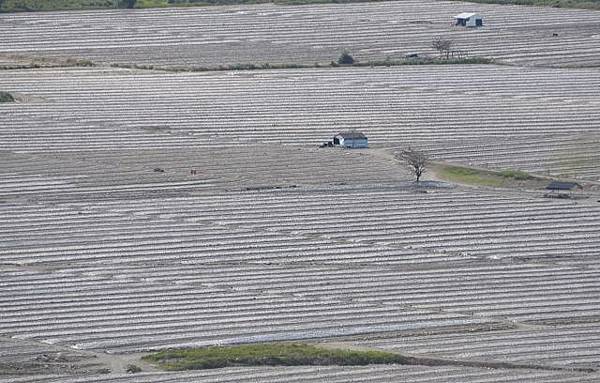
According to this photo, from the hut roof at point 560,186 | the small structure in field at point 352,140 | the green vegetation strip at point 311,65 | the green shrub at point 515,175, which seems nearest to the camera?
the hut roof at point 560,186

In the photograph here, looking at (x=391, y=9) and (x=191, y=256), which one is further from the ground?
(x=391, y=9)

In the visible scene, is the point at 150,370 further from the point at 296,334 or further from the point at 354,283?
the point at 354,283

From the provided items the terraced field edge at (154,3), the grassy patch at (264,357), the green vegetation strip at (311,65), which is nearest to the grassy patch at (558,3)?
the terraced field edge at (154,3)

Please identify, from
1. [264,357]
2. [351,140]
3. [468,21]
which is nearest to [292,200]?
[351,140]

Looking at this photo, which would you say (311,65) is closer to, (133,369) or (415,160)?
(415,160)

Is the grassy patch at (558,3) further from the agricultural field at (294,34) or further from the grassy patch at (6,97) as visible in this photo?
the grassy patch at (6,97)

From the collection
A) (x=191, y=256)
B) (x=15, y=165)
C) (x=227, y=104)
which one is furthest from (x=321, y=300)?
(x=227, y=104)
